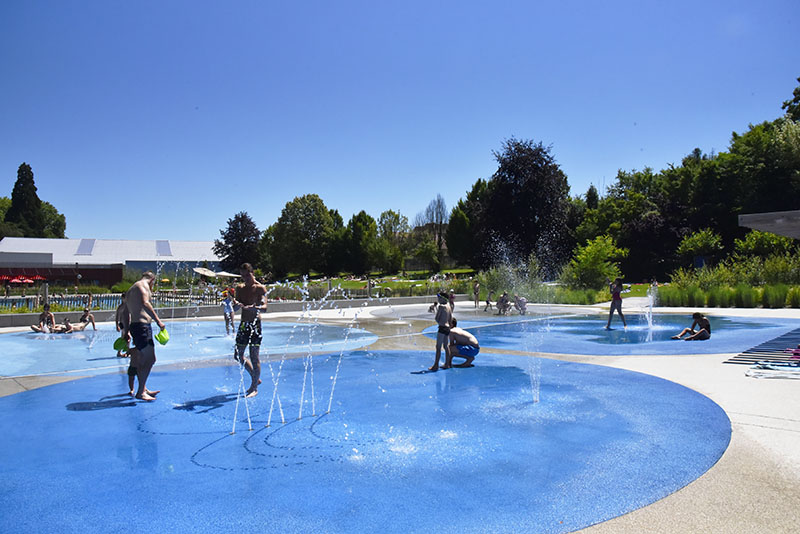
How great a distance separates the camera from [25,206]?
4144 inches

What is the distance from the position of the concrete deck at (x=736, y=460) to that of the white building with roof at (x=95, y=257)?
5414 centimetres

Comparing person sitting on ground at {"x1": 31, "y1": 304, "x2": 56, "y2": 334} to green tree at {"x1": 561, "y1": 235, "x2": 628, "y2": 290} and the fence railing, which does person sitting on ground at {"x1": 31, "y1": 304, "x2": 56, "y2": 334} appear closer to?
the fence railing

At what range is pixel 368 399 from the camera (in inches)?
362

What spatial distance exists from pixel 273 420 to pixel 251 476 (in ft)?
7.27

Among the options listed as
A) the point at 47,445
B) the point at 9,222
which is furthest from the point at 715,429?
the point at 9,222

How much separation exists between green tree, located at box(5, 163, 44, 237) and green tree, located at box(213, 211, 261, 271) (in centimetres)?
4684

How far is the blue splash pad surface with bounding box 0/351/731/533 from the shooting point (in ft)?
15.7

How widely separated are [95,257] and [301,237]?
2875 cm

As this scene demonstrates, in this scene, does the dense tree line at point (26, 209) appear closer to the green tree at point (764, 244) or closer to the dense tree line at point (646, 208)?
the dense tree line at point (646, 208)

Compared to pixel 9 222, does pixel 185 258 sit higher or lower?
lower

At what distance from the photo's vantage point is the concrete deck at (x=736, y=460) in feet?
14.5

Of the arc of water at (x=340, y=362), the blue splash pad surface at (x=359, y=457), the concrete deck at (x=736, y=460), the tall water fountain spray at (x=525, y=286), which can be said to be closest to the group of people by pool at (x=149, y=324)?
the blue splash pad surface at (x=359, y=457)

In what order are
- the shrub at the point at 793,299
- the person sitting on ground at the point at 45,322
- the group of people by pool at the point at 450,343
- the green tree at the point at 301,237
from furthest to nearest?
1. the green tree at the point at 301,237
2. the shrub at the point at 793,299
3. the person sitting on ground at the point at 45,322
4. the group of people by pool at the point at 450,343

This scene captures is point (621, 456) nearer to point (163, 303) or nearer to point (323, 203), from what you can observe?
point (163, 303)
